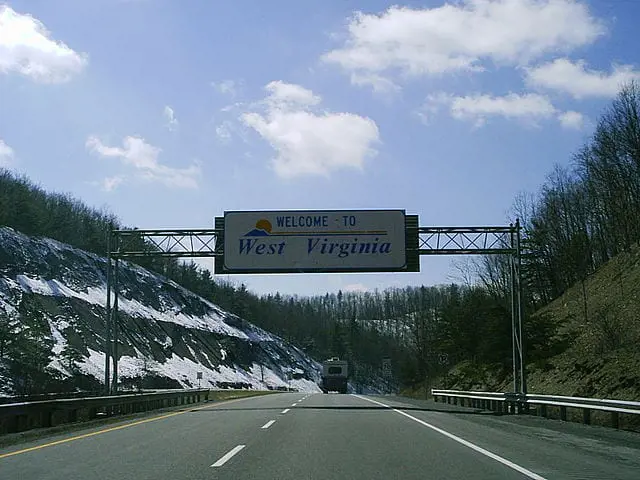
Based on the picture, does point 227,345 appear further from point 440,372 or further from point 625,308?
point 625,308

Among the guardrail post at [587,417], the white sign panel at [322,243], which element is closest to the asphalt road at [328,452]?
the guardrail post at [587,417]

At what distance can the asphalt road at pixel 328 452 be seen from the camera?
10.2 metres

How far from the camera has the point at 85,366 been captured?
3287 inches

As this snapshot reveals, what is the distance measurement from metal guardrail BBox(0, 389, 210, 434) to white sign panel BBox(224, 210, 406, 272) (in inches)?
289

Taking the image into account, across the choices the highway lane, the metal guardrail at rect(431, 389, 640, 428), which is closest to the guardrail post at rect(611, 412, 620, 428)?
the metal guardrail at rect(431, 389, 640, 428)

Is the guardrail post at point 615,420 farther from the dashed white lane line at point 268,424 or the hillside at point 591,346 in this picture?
the dashed white lane line at point 268,424

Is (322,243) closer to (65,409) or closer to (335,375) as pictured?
(65,409)

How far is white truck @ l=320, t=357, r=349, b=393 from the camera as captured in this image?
7856 centimetres

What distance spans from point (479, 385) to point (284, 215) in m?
23.2

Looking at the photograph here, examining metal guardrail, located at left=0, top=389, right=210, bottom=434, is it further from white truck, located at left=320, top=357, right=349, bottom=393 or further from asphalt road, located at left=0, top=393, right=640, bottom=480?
white truck, located at left=320, top=357, right=349, bottom=393

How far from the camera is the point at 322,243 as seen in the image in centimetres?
3241

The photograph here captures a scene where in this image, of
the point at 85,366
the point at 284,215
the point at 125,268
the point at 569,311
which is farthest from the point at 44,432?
the point at 125,268

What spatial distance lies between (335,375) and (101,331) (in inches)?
1510

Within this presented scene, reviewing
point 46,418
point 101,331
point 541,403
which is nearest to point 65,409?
point 46,418
